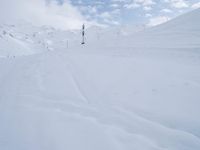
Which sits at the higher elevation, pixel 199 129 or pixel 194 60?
pixel 194 60

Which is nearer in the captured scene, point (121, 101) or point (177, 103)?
point (177, 103)

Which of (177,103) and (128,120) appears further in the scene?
(177,103)

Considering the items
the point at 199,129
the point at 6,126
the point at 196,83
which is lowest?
the point at 6,126

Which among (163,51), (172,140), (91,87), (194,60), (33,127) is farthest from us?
(163,51)

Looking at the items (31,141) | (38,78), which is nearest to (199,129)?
(31,141)

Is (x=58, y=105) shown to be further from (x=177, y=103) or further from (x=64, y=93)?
(x=177, y=103)

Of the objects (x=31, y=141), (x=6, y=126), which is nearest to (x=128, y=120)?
(x=31, y=141)

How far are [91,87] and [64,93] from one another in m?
0.88

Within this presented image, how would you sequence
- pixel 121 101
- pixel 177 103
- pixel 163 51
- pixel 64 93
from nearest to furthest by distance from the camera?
pixel 177 103 → pixel 121 101 → pixel 64 93 → pixel 163 51

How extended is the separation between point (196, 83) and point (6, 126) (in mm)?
4595

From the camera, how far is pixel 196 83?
568 cm

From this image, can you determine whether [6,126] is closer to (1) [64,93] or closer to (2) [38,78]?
(1) [64,93]

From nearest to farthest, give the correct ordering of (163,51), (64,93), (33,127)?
(33,127), (64,93), (163,51)

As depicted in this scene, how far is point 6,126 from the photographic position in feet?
14.3
